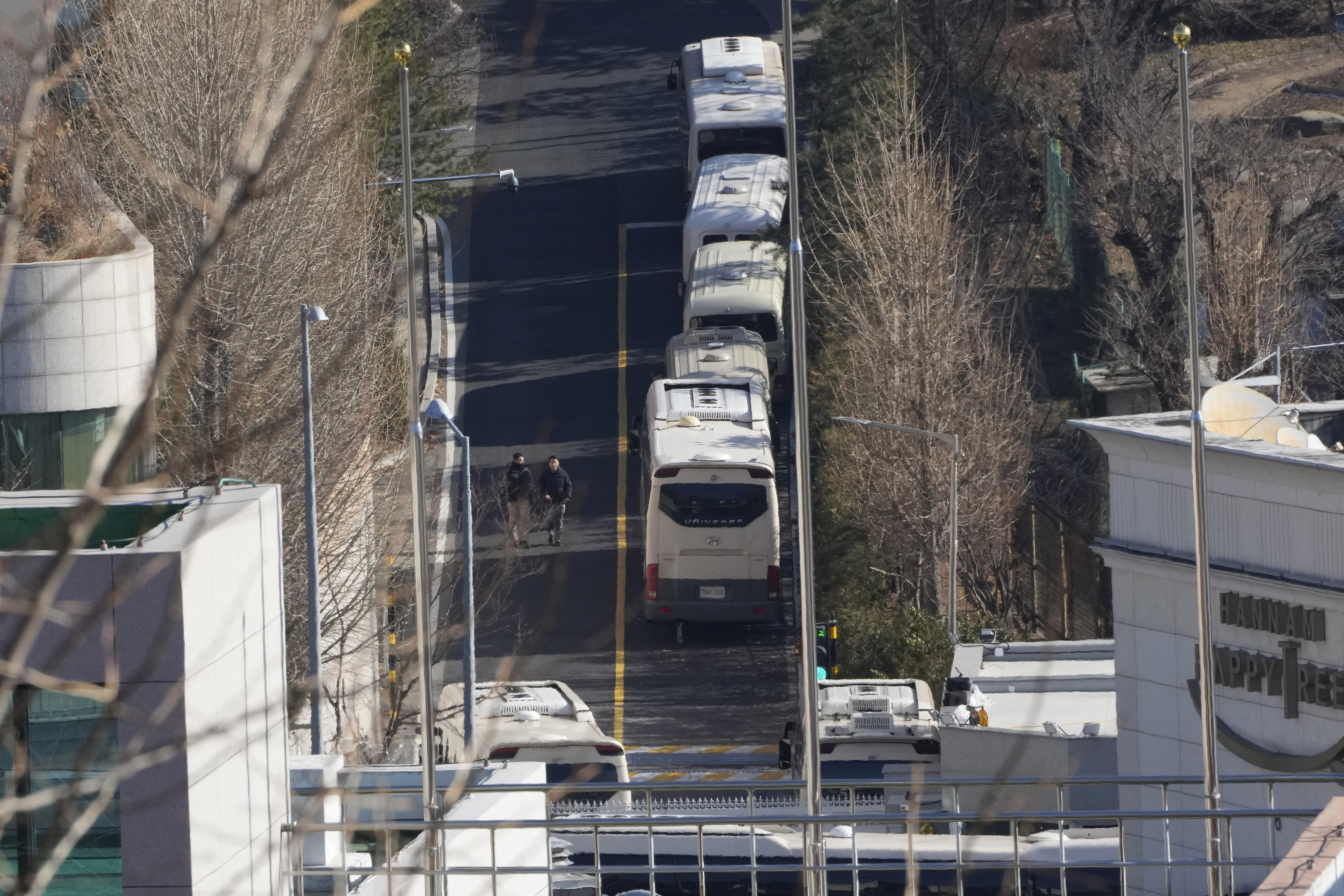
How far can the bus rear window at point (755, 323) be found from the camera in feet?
117

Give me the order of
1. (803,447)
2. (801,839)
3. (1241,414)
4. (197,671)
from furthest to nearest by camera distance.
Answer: (1241,414) → (801,839) → (803,447) → (197,671)

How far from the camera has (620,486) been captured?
3684 cm

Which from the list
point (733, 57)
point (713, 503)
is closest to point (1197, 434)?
point (713, 503)

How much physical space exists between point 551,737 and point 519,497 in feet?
40.6

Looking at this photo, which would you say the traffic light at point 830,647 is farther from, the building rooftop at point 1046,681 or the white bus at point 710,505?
the building rooftop at point 1046,681

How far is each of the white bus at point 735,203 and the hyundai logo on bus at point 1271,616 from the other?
A: 19724mm

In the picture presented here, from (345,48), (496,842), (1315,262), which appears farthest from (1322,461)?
(1315,262)

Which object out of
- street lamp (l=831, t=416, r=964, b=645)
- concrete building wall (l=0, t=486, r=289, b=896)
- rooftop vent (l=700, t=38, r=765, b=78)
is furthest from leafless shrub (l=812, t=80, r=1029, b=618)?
concrete building wall (l=0, t=486, r=289, b=896)

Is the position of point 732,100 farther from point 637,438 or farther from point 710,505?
point 710,505

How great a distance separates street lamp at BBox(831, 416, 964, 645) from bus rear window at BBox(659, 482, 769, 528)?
1722 millimetres

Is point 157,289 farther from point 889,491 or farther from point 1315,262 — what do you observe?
point 1315,262

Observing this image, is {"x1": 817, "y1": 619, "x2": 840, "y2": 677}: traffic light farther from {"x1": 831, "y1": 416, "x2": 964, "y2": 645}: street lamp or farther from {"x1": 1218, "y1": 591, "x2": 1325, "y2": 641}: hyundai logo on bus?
{"x1": 1218, "y1": 591, "x2": 1325, "y2": 641}: hyundai logo on bus

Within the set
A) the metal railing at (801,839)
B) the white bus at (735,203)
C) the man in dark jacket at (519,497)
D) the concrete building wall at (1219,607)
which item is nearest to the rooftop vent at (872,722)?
the metal railing at (801,839)

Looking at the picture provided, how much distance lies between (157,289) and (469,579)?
7893mm
